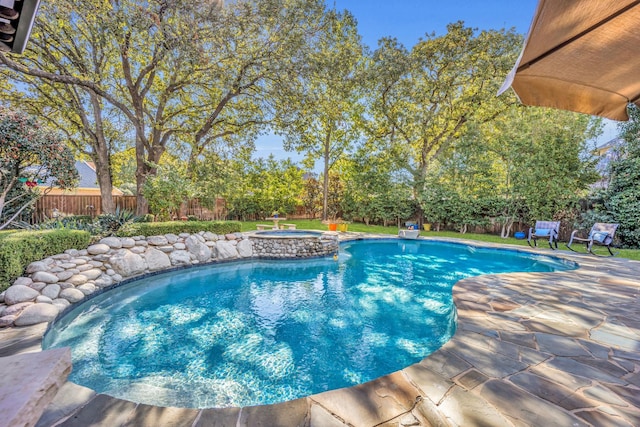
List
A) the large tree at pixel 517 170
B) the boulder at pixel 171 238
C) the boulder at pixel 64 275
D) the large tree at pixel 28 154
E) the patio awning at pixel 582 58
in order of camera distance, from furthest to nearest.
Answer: the large tree at pixel 517 170 < the boulder at pixel 171 238 < the large tree at pixel 28 154 < the boulder at pixel 64 275 < the patio awning at pixel 582 58

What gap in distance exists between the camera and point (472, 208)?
557 inches

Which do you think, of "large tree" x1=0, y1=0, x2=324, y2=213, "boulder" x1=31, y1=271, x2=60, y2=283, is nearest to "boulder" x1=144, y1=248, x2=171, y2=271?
"boulder" x1=31, y1=271, x2=60, y2=283

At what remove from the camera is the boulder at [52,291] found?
14.0ft

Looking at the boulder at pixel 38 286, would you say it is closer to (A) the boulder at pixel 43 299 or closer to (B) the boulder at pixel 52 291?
(B) the boulder at pixel 52 291

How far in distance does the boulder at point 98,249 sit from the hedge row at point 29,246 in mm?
241

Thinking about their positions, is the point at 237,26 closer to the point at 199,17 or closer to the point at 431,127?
the point at 199,17

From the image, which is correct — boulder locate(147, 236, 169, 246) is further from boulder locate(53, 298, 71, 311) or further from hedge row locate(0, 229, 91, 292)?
boulder locate(53, 298, 71, 311)

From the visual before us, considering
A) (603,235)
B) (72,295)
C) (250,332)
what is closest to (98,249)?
(72,295)

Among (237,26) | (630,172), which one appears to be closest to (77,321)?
(237,26)

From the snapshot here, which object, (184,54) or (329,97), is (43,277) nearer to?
(184,54)

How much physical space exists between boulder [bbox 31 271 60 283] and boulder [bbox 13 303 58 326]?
91 centimetres

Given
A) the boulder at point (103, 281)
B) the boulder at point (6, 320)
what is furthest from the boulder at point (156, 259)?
the boulder at point (6, 320)

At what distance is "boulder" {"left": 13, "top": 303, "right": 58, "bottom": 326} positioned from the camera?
350 centimetres

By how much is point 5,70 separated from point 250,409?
14117mm
